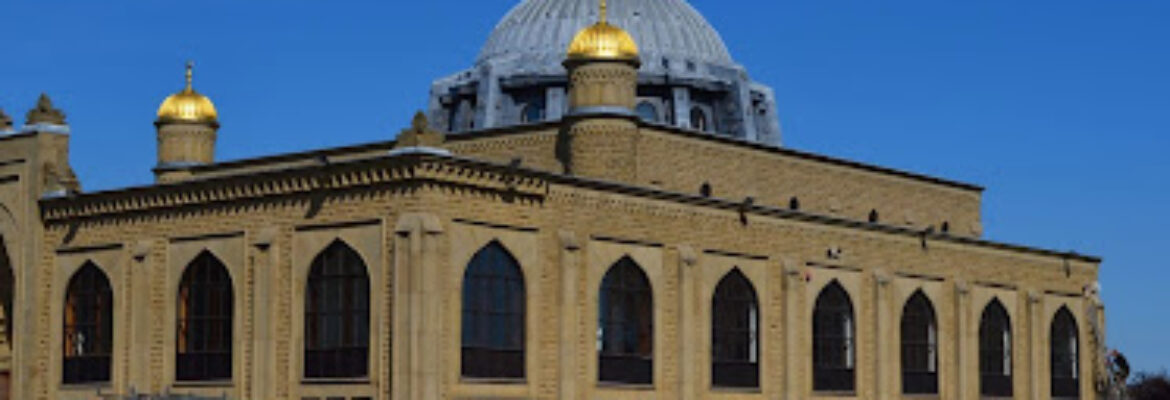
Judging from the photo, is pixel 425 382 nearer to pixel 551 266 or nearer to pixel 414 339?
pixel 414 339

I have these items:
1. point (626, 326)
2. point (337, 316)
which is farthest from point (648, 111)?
point (337, 316)

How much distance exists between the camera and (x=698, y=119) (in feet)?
185

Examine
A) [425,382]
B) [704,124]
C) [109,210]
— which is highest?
[704,124]

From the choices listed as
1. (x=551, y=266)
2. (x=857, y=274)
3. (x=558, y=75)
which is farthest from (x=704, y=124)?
(x=551, y=266)

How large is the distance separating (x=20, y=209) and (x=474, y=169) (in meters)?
12.7

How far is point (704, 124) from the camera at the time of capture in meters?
56.3

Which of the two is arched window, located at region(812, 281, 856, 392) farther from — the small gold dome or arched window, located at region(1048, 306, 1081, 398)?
the small gold dome

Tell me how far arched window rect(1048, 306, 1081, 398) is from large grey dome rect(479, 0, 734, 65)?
1255cm

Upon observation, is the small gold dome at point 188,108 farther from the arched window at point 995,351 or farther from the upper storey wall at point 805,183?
the arched window at point 995,351

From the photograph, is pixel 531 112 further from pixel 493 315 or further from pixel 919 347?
pixel 493 315

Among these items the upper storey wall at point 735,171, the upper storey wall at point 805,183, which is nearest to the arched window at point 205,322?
the upper storey wall at point 735,171

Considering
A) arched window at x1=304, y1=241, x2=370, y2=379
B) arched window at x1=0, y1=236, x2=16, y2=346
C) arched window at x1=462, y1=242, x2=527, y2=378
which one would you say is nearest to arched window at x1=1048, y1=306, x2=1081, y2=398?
arched window at x1=462, y1=242, x2=527, y2=378

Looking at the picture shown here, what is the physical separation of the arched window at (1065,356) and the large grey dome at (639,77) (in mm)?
9906

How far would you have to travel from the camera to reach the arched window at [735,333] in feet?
143
